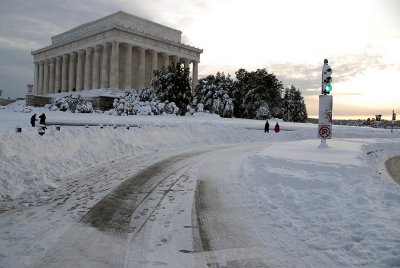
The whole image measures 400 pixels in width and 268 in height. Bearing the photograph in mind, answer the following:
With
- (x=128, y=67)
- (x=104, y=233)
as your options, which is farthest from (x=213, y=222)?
(x=128, y=67)

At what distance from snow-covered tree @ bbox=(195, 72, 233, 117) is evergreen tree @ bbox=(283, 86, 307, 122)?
30169 millimetres

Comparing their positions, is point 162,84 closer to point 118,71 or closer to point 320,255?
point 118,71

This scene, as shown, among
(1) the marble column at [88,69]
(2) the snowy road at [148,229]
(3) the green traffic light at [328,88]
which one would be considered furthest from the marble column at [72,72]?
(2) the snowy road at [148,229]

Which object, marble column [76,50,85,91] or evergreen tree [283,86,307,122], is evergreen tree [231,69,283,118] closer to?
evergreen tree [283,86,307,122]

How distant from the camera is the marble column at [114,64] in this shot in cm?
6300

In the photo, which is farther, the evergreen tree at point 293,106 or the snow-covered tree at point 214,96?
the evergreen tree at point 293,106

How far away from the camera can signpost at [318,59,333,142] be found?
15.6 m

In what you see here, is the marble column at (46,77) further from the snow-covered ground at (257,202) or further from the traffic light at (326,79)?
the traffic light at (326,79)

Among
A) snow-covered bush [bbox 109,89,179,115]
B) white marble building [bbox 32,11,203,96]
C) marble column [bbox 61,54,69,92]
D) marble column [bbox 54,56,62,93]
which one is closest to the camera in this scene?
snow-covered bush [bbox 109,89,179,115]

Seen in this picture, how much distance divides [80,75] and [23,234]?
238ft

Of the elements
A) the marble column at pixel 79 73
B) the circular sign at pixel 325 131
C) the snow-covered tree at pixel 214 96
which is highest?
the marble column at pixel 79 73

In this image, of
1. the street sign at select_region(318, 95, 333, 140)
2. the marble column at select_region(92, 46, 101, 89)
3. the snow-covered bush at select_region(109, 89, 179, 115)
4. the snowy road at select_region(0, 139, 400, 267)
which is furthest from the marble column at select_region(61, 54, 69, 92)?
the snowy road at select_region(0, 139, 400, 267)

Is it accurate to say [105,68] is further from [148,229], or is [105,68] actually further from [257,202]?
[148,229]

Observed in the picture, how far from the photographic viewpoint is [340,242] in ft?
17.4
